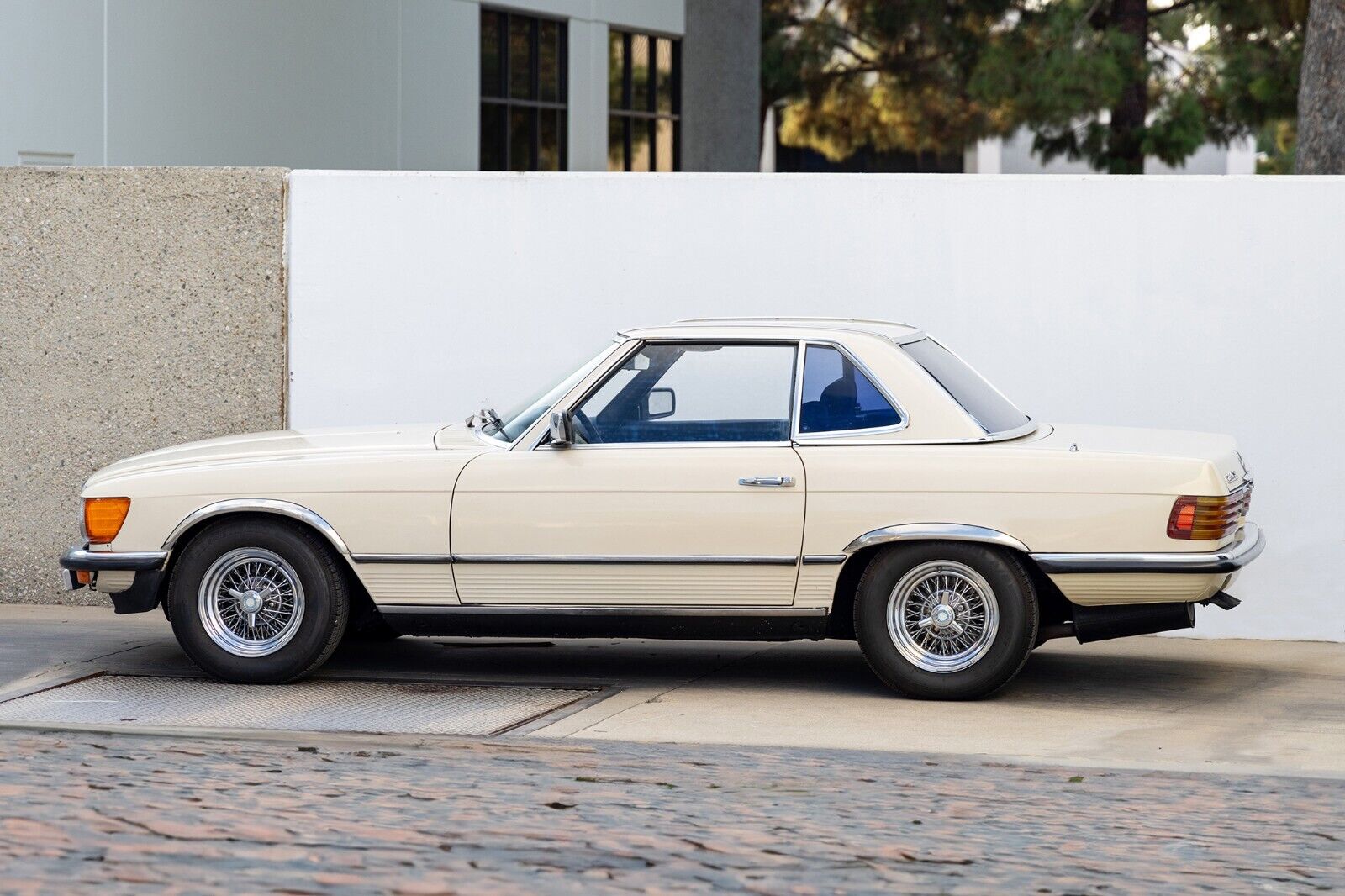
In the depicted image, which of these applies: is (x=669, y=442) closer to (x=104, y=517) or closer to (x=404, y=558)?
(x=404, y=558)

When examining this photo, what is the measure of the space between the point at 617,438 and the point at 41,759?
8.33 ft

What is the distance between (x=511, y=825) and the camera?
5270 millimetres

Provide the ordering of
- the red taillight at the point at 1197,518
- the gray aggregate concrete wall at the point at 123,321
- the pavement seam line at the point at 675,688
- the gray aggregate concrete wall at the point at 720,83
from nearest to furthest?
the pavement seam line at the point at 675,688
the red taillight at the point at 1197,518
the gray aggregate concrete wall at the point at 123,321
the gray aggregate concrete wall at the point at 720,83

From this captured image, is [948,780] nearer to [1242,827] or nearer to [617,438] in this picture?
[1242,827]

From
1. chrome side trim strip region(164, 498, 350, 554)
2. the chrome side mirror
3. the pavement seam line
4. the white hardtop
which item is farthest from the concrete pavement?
the white hardtop

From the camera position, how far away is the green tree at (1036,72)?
72.5 ft

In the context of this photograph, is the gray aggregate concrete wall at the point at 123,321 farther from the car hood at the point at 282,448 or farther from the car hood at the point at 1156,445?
the car hood at the point at 1156,445

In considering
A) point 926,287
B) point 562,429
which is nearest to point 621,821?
point 562,429

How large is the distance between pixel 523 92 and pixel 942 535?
713 inches

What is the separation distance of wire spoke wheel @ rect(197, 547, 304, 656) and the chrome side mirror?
1.22 metres

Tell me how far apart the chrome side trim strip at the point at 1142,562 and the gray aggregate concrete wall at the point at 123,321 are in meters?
4.66

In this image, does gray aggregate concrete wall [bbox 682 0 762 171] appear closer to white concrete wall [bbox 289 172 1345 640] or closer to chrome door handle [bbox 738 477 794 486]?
white concrete wall [bbox 289 172 1345 640]

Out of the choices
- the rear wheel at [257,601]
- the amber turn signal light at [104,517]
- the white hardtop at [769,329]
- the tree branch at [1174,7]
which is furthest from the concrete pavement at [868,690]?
the tree branch at [1174,7]

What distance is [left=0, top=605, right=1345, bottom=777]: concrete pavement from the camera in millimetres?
6734
